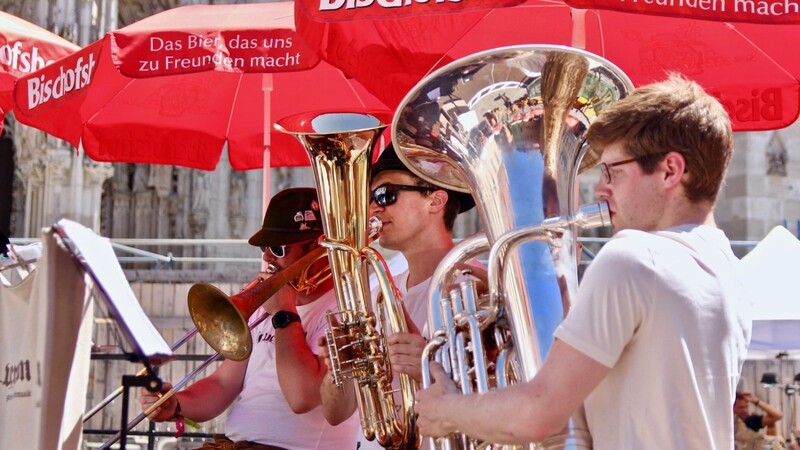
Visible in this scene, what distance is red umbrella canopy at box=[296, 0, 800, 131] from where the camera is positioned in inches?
184

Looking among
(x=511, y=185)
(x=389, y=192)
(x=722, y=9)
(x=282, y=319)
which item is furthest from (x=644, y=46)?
(x=511, y=185)

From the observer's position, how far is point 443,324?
2781mm

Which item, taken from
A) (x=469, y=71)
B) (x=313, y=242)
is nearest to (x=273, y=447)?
(x=313, y=242)

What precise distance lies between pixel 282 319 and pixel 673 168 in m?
1.99

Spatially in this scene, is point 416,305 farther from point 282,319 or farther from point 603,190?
point 603,190

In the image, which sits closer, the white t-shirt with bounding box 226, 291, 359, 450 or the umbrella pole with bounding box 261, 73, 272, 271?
the white t-shirt with bounding box 226, 291, 359, 450

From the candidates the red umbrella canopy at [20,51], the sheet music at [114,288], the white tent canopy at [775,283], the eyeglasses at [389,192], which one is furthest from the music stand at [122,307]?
the white tent canopy at [775,283]

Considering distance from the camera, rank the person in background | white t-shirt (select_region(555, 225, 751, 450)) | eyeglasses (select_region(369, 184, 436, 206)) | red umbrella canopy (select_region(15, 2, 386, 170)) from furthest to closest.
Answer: the person in background → red umbrella canopy (select_region(15, 2, 386, 170)) → eyeglasses (select_region(369, 184, 436, 206)) → white t-shirt (select_region(555, 225, 751, 450))

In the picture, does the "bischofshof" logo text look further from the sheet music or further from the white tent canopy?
the white tent canopy

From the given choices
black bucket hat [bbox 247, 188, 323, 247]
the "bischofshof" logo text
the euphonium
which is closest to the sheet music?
the euphonium

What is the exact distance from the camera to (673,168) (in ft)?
7.57

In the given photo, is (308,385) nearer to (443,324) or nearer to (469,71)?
(443,324)

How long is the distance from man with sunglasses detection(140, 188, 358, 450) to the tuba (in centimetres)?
103

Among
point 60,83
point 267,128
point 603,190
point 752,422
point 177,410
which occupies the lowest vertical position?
point 752,422
